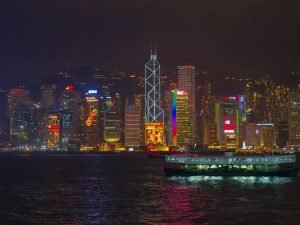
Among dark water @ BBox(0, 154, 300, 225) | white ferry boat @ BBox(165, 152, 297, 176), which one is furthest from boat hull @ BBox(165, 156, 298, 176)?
dark water @ BBox(0, 154, 300, 225)

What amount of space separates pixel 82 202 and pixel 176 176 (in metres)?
43.6

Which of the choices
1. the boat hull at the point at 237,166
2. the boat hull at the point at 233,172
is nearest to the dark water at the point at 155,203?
the boat hull at the point at 233,172

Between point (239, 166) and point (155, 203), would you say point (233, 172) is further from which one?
A: point (155, 203)

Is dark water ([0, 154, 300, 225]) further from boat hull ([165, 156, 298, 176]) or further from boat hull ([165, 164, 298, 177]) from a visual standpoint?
boat hull ([165, 156, 298, 176])

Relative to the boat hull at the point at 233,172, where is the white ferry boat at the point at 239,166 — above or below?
above

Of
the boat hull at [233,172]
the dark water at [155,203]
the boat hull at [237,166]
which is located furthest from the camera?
the boat hull at [237,166]

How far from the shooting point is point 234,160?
10019 cm

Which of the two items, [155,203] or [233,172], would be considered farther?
[233,172]

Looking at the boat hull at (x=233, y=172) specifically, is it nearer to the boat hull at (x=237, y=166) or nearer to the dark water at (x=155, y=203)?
the boat hull at (x=237, y=166)

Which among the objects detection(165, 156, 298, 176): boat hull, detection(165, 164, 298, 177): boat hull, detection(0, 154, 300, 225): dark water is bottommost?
detection(0, 154, 300, 225): dark water

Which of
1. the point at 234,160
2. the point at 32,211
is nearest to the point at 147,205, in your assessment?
the point at 32,211

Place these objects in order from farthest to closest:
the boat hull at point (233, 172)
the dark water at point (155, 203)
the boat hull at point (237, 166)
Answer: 1. the boat hull at point (237, 166)
2. the boat hull at point (233, 172)
3. the dark water at point (155, 203)

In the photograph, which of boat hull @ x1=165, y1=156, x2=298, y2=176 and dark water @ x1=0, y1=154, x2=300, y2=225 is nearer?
dark water @ x1=0, y1=154, x2=300, y2=225

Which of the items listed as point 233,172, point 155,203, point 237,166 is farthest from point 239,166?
point 155,203
